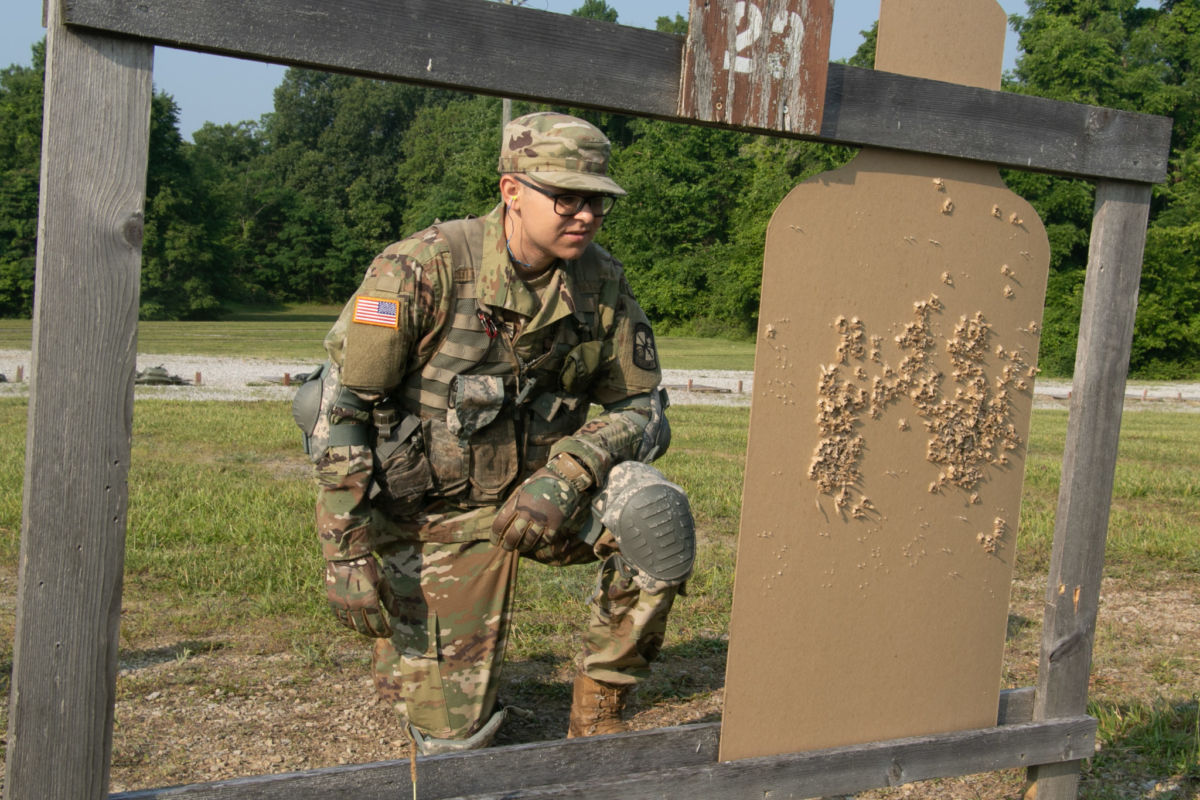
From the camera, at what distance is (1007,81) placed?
33938 mm

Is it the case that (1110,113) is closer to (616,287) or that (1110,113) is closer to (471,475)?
(616,287)

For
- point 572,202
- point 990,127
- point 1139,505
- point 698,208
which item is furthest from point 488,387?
point 698,208

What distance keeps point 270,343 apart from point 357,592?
2159cm

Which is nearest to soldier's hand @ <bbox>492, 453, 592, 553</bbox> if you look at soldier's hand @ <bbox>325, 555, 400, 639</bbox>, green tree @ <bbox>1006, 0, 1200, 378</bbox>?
soldier's hand @ <bbox>325, 555, 400, 639</bbox>

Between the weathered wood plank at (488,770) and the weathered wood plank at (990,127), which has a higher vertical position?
the weathered wood plank at (990,127)

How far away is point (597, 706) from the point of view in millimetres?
3500

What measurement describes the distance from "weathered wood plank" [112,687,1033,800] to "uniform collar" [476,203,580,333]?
116 centimetres

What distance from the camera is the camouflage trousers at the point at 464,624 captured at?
3.38m

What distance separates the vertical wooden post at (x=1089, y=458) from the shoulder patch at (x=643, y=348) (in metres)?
1.19

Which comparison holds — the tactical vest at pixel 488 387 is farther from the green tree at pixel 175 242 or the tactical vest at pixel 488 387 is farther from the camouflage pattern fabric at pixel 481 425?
the green tree at pixel 175 242

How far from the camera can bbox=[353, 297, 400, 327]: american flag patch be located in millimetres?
2941

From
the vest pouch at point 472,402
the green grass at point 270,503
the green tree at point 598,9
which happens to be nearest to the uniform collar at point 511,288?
the vest pouch at point 472,402

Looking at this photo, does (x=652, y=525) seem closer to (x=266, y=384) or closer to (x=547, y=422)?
(x=547, y=422)

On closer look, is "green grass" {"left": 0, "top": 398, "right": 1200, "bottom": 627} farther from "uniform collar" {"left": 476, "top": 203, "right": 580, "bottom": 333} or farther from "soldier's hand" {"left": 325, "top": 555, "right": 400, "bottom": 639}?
"uniform collar" {"left": 476, "top": 203, "right": 580, "bottom": 333}
